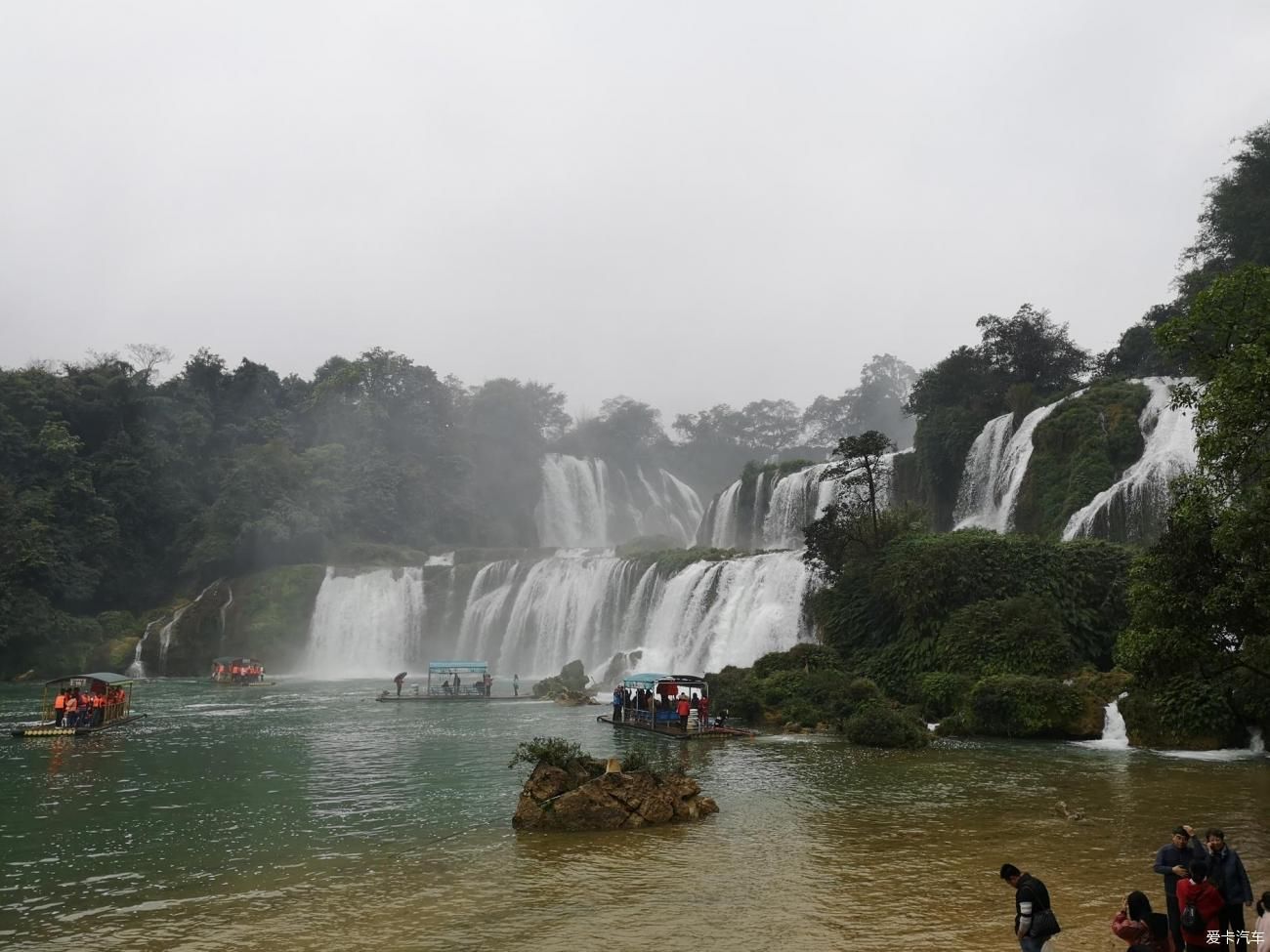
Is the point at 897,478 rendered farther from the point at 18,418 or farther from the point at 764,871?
the point at 18,418

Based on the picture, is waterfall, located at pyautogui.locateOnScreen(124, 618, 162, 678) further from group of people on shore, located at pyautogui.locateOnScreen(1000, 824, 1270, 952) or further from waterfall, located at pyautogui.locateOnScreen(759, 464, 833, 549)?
group of people on shore, located at pyautogui.locateOnScreen(1000, 824, 1270, 952)

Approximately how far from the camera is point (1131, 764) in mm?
20422

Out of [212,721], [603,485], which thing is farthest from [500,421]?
[212,721]

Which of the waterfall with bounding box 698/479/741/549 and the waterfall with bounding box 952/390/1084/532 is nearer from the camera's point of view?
the waterfall with bounding box 952/390/1084/532

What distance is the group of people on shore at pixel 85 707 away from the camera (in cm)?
2988

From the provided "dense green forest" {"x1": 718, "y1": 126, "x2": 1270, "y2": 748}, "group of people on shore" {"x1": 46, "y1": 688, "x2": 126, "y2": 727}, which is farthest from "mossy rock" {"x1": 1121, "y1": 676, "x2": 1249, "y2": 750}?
"group of people on shore" {"x1": 46, "y1": 688, "x2": 126, "y2": 727}

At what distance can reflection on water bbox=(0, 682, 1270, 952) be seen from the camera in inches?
411

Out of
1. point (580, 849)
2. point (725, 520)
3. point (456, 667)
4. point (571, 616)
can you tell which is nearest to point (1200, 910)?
point (580, 849)

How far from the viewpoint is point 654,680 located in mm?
30078

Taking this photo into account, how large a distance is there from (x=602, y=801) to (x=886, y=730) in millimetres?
11479

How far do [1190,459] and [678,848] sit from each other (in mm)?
28706

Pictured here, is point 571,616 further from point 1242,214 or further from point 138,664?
point 1242,214

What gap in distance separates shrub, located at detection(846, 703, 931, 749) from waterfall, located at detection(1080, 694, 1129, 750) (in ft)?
13.7

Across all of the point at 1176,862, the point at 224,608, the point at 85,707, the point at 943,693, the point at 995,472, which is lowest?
the point at 85,707
